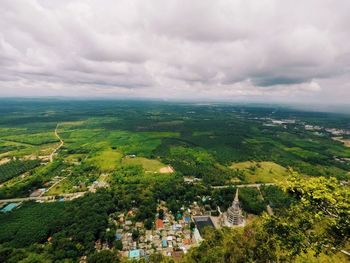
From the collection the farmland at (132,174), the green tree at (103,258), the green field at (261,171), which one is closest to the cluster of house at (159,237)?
the farmland at (132,174)

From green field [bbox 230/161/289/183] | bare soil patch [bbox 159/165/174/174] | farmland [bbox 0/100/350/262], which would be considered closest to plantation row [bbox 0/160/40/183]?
farmland [bbox 0/100/350/262]

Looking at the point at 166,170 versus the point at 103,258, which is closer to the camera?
the point at 103,258

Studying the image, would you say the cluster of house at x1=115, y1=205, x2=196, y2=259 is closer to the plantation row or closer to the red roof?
the red roof

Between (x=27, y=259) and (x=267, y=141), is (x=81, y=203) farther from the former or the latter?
(x=267, y=141)

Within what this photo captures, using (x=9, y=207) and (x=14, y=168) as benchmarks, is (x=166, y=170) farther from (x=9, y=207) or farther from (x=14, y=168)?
(x=14, y=168)

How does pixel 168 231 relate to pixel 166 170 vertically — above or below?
above

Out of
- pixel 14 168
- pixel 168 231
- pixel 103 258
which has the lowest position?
pixel 14 168

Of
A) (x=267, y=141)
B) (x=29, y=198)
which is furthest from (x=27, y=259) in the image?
(x=267, y=141)

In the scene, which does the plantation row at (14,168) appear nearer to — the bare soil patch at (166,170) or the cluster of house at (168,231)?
the cluster of house at (168,231)

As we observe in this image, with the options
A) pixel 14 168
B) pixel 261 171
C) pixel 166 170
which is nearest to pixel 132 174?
pixel 166 170
